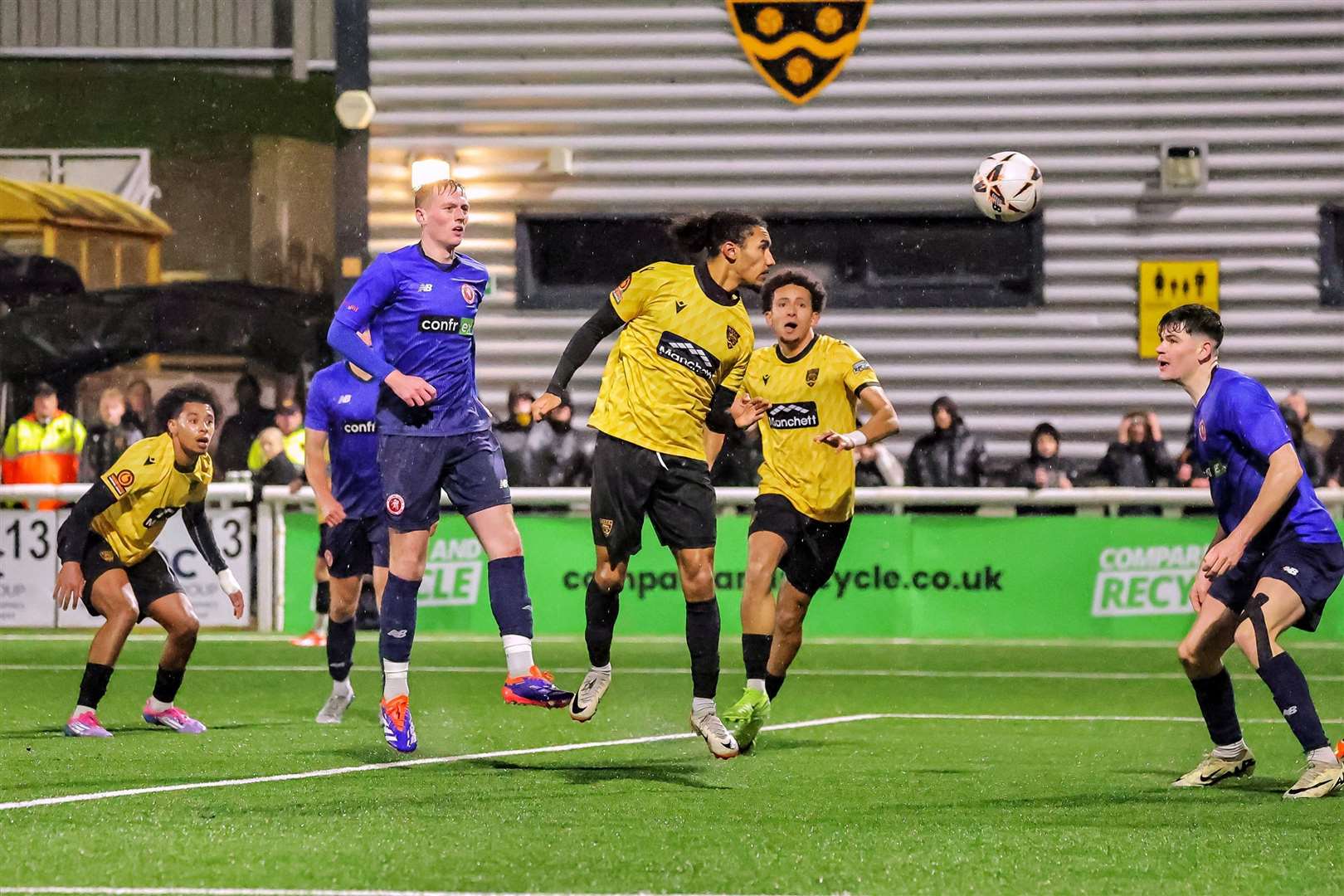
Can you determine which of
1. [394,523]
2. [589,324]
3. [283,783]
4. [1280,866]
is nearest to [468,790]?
[283,783]

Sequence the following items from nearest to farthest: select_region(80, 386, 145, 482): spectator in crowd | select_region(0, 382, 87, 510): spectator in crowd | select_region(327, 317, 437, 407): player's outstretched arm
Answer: select_region(327, 317, 437, 407): player's outstretched arm
select_region(0, 382, 87, 510): spectator in crowd
select_region(80, 386, 145, 482): spectator in crowd

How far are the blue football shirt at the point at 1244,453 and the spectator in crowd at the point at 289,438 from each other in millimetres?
9901

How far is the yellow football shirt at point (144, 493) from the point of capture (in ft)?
32.2

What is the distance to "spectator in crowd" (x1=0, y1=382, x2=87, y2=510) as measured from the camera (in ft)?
57.9

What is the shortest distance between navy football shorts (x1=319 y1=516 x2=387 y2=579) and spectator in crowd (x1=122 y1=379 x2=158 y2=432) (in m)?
7.73

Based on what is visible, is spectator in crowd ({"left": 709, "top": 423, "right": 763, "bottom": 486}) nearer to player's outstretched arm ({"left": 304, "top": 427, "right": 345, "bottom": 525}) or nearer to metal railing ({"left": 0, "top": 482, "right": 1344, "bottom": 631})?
metal railing ({"left": 0, "top": 482, "right": 1344, "bottom": 631})

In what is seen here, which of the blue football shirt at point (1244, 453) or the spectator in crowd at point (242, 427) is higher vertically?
the blue football shirt at point (1244, 453)

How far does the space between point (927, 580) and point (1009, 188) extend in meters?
3.70

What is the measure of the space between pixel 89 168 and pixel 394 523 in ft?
58.3

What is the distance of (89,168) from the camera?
25.1 m

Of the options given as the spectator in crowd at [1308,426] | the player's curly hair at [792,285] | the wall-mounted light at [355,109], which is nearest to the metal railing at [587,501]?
the spectator in crowd at [1308,426]

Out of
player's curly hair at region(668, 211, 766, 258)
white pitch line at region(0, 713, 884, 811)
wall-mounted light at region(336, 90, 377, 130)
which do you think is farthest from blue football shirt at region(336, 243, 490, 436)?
wall-mounted light at region(336, 90, 377, 130)

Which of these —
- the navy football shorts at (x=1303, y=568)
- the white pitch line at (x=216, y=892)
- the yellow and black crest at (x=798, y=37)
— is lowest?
the white pitch line at (x=216, y=892)

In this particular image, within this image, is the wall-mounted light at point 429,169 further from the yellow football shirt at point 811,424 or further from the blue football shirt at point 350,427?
the yellow football shirt at point 811,424
